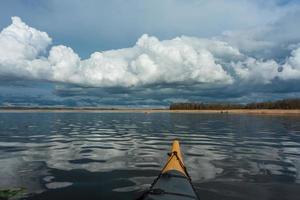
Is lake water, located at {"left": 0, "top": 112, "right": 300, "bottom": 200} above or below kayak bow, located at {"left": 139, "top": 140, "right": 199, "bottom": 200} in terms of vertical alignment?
below

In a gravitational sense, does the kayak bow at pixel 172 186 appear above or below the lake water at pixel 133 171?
above

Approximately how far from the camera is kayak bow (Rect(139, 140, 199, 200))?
480 inches

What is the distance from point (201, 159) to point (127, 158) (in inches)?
223

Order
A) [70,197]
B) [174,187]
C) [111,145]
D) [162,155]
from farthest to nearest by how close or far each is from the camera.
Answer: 1. [111,145]
2. [162,155]
3. [70,197]
4. [174,187]

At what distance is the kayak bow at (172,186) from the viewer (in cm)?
1219

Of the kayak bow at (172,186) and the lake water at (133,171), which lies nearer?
the kayak bow at (172,186)

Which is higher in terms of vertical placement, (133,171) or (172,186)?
(172,186)

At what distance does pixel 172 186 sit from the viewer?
1374cm

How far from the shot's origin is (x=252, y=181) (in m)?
18.4

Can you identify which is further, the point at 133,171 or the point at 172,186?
the point at 133,171

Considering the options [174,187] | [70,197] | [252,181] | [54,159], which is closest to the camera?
[174,187]

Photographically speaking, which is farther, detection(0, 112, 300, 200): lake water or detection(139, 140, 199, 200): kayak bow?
detection(0, 112, 300, 200): lake water

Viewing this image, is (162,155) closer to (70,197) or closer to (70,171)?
(70,171)

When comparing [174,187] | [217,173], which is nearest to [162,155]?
[217,173]
